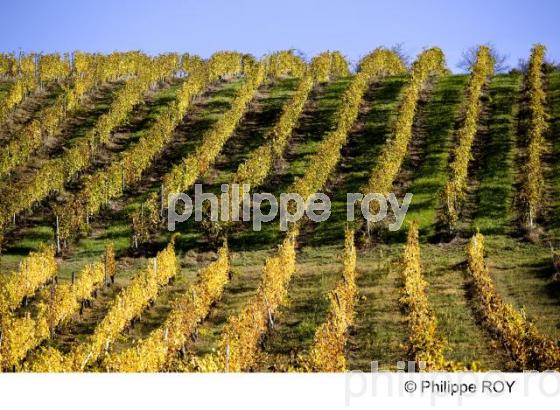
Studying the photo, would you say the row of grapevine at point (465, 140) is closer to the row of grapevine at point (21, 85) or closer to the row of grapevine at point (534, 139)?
the row of grapevine at point (534, 139)

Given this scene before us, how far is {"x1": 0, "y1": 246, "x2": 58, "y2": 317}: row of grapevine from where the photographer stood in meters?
15.9

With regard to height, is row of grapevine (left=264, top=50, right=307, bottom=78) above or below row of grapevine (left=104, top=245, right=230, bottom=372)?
above

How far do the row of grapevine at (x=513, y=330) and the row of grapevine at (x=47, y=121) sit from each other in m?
14.7

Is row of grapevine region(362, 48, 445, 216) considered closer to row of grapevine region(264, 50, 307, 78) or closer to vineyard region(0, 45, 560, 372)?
vineyard region(0, 45, 560, 372)

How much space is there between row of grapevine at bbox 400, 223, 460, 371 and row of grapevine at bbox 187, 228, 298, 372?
2.59 meters

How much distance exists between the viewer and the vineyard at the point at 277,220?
14.1 metres

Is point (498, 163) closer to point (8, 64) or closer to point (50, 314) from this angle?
point (50, 314)

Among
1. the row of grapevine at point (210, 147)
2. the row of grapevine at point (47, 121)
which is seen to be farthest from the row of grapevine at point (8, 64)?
the row of grapevine at point (210, 147)

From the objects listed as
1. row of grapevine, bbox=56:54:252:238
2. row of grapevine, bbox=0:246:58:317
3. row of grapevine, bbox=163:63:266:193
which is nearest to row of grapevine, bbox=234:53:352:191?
row of grapevine, bbox=163:63:266:193
